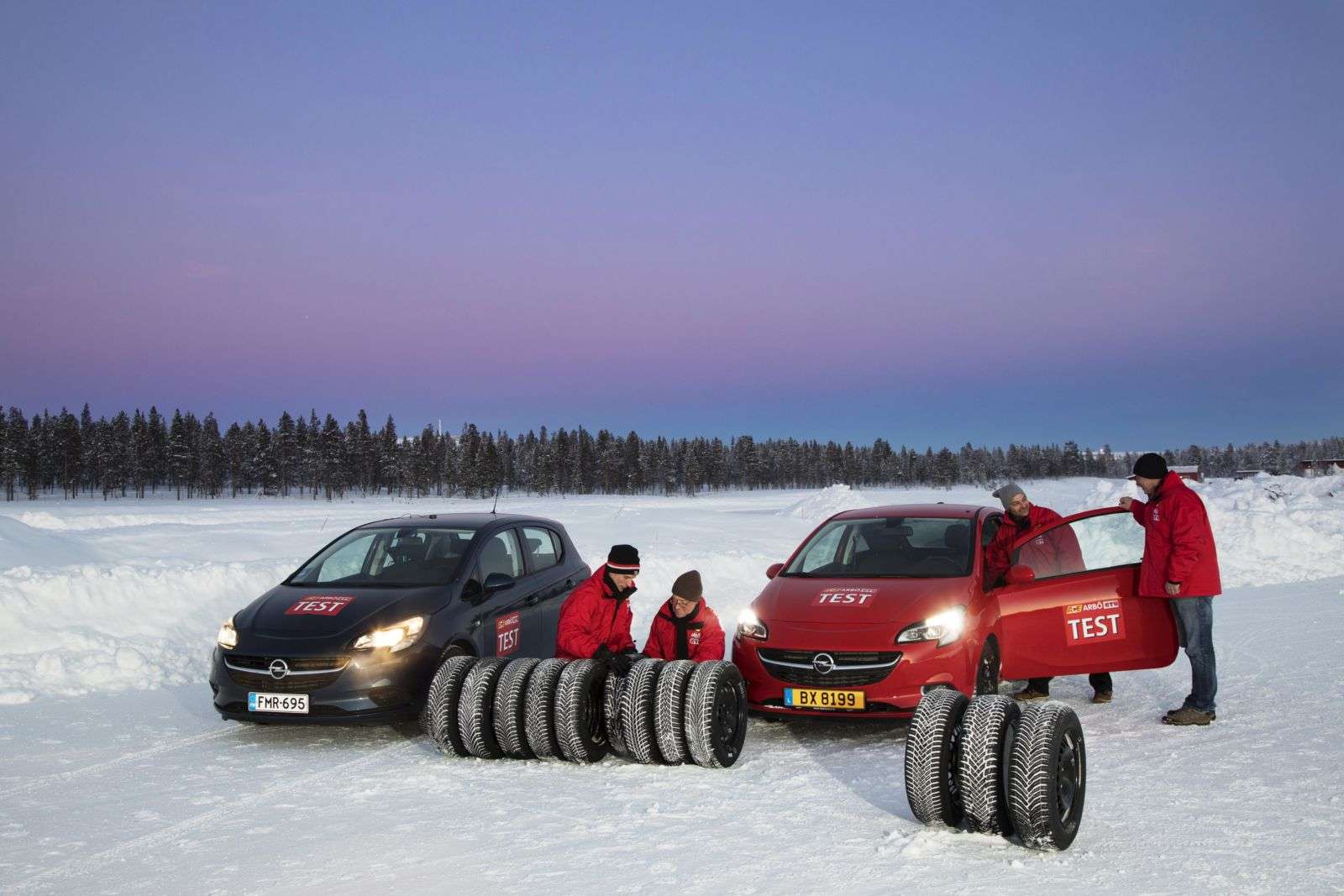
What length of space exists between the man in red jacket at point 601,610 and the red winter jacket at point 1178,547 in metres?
3.94

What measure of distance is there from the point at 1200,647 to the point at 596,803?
15.3 feet

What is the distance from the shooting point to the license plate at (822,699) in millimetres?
6695

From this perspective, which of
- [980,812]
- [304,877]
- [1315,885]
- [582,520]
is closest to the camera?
[1315,885]

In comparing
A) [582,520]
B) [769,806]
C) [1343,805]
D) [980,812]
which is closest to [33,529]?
[769,806]

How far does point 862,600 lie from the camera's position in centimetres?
729

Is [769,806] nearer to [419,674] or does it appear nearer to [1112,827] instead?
[1112,827]

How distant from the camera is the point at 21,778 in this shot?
247 inches

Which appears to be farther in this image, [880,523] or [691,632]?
[880,523]

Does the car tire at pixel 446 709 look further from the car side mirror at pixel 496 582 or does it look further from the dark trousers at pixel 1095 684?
the dark trousers at pixel 1095 684

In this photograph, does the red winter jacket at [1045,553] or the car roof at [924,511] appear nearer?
the red winter jacket at [1045,553]

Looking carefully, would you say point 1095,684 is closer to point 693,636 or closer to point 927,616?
point 927,616

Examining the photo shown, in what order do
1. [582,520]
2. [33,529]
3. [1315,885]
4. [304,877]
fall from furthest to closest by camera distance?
[582,520] < [33,529] < [304,877] < [1315,885]

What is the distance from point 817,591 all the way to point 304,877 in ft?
14.2

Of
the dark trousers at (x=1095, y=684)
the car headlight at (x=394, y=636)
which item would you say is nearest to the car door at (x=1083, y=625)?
the dark trousers at (x=1095, y=684)
